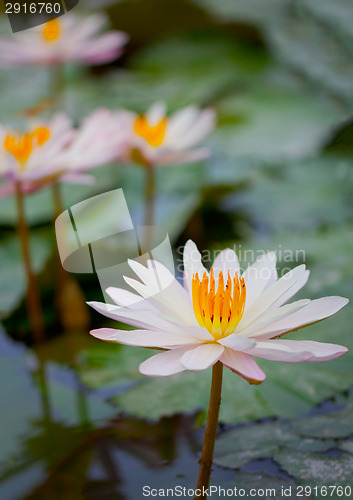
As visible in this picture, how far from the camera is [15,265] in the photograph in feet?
2.64

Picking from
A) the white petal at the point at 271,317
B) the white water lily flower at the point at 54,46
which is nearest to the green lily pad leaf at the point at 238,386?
the white petal at the point at 271,317

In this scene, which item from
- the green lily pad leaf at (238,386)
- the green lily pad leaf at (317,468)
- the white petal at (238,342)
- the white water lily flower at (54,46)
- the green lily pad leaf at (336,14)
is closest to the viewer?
the white petal at (238,342)

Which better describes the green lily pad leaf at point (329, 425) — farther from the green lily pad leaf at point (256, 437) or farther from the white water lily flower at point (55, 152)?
the white water lily flower at point (55, 152)

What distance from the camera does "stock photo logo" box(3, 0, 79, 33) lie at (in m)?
0.73

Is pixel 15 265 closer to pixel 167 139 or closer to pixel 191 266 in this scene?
pixel 167 139

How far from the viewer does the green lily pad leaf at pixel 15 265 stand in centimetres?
71

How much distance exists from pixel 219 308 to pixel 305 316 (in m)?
0.05

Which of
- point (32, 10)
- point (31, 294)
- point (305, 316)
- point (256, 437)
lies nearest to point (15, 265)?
point (31, 294)

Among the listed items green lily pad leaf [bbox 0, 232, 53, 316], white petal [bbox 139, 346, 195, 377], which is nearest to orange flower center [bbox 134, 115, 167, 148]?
green lily pad leaf [bbox 0, 232, 53, 316]

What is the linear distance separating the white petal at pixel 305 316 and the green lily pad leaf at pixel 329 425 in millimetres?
178

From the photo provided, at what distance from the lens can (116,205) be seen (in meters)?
0.89

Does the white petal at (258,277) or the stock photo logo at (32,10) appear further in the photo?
the stock photo logo at (32,10)

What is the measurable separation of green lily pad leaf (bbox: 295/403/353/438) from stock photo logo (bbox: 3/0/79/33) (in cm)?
60

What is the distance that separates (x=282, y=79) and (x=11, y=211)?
81 cm
